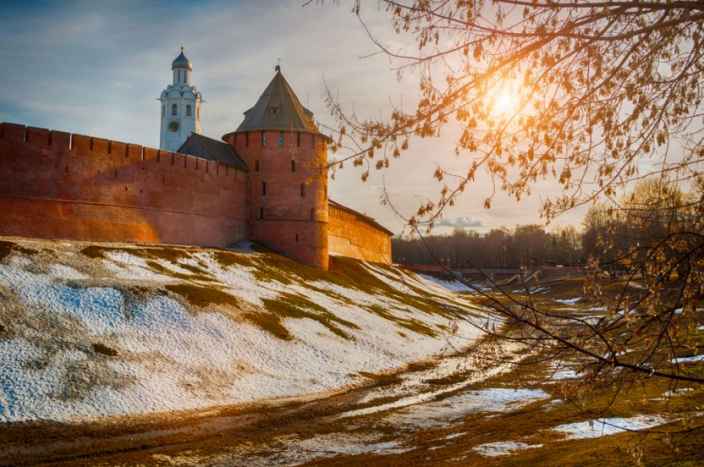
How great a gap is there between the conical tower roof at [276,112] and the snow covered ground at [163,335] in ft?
44.8

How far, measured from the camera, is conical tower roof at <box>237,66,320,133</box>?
4347 cm

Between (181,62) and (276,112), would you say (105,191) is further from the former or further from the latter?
(181,62)

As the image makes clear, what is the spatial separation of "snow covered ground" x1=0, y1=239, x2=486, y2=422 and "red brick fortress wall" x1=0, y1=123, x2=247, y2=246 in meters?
3.03

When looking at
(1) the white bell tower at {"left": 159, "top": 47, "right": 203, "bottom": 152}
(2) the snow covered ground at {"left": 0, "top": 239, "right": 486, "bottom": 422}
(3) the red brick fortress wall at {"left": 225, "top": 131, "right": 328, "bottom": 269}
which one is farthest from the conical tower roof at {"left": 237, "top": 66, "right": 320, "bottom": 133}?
(1) the white bell tower at {"left": 159, "top": 47, "right": 203, "bottom": 152}

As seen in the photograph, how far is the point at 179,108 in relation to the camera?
94.1 m

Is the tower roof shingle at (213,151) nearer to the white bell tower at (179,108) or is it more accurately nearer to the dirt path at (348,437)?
the dirt path at (348,437)

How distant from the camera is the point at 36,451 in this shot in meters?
12.5

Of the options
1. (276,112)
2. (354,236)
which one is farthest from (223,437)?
(354,236)

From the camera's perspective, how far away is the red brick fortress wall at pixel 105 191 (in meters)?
28.0

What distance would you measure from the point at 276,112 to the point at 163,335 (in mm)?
26558

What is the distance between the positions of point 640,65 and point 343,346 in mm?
19699

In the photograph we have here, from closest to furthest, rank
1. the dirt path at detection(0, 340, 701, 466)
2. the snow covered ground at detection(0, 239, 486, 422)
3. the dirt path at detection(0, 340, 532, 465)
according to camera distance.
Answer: the dirt path at detection(0, 340, 701, 466) → the dirt path at detection(0, 340, 532, 465) → the snow covered ground at detection(0, 239, 486, 422)

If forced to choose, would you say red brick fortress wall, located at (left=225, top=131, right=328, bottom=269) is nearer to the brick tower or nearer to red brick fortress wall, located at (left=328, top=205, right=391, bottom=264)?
the brick tower

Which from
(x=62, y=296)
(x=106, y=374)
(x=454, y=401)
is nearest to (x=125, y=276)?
(x=62, y=296)
